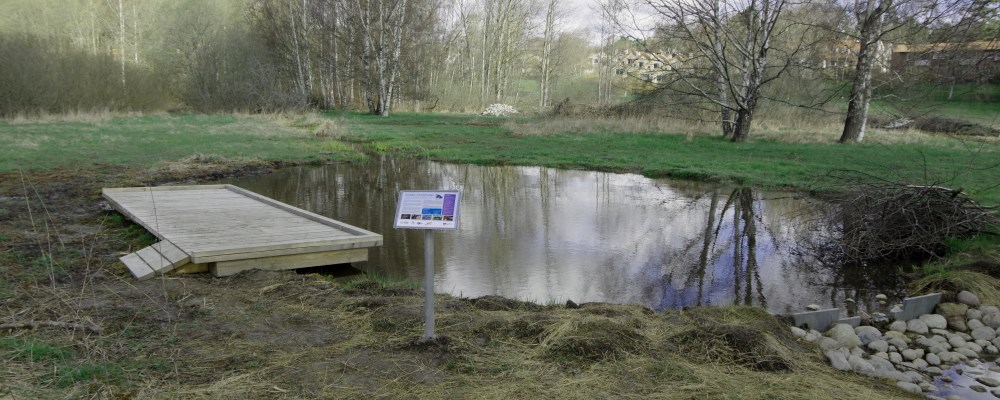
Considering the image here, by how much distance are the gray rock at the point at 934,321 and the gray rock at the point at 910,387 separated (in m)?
1.81

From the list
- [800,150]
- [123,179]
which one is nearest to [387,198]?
[123,179]

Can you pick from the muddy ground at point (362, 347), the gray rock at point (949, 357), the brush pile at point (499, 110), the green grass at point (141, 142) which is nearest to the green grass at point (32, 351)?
the muddy ground at point (362, 347)

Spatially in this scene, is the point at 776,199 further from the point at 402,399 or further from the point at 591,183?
the point at 402,399

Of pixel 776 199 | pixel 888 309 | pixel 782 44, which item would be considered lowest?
pixel 888 309

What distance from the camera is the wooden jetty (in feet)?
21.0

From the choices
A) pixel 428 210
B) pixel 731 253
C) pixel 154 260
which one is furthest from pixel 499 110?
pixel 428 210

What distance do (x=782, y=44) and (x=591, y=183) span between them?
1364 centimetres

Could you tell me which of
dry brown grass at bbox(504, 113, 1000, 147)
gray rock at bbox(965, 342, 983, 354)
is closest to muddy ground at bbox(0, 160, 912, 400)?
gray rock at bbox(965, 342, 983, 354)

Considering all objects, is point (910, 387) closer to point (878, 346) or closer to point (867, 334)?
point (878, 346)

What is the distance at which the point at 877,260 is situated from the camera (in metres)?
8.16

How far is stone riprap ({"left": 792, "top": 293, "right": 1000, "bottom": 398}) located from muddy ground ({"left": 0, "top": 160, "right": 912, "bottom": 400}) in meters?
0.27

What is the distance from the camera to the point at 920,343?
5441 mm

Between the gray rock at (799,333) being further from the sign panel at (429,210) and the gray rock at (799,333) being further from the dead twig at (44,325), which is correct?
the dead twig at (44,325)

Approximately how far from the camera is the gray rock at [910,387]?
14.1 ft
